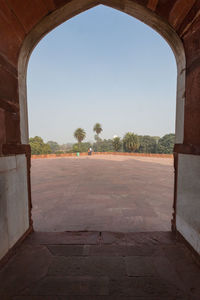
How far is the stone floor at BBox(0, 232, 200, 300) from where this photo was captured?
144cm

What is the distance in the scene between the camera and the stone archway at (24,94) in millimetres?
1898

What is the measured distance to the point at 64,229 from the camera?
280cm

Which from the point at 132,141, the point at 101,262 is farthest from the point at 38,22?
the point at 132,141

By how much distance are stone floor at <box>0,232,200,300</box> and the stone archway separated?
0.33 meters

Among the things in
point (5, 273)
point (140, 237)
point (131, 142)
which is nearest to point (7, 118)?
point (5, 273)

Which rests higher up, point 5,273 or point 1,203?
point 1,203

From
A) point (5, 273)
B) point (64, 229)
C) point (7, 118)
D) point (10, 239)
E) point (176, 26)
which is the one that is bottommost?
A: point (64, 229)

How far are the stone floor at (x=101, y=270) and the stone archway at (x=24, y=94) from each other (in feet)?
1.07

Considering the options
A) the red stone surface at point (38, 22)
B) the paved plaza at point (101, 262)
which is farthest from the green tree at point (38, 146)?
the red stone surface at point (38, 22)

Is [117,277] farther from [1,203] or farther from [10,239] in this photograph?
[1,203]

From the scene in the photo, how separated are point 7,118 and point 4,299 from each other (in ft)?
7.07

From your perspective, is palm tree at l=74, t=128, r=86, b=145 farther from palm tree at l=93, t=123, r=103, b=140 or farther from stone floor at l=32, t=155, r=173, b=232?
stone floor at l=32, t=155, r=173, b=232

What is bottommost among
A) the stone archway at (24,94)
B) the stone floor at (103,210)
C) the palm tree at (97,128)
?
the stone floor at (103,210)

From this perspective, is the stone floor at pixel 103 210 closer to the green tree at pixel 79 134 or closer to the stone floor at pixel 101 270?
the stone floor at pixel 101 270
